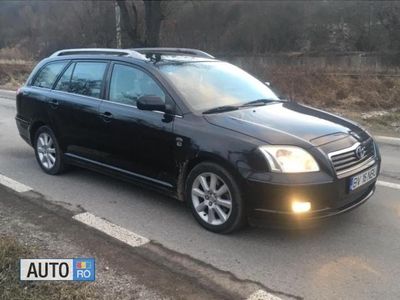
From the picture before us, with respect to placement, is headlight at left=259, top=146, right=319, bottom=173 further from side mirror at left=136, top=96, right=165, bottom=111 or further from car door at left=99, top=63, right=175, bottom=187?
side mirror at left=136, top=96, right=165, bottom=111

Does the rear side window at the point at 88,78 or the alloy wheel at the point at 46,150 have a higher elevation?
the rear side window at the point at 88,78

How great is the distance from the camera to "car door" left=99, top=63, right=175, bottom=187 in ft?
16.4

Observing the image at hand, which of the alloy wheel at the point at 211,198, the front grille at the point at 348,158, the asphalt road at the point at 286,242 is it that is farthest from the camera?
the alloy wheel at the point at 211,198

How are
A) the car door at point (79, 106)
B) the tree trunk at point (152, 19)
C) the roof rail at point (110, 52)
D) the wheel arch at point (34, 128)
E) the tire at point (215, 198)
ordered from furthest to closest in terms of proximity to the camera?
the tree trunk at point (152, 19)
the wheel arch at point (34, 128)
the car door at point (79, 106)
the roof rail at point (110, 52)
the tire at point (215, 198)

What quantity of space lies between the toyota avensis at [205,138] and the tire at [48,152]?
0.07 feet

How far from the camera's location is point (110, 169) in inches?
227

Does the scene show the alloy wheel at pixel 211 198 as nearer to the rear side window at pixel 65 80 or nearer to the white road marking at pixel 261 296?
the white road marking at pixel 261 296

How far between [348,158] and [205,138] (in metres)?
1.28

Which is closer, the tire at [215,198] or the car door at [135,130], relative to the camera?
the tire at [215,198]

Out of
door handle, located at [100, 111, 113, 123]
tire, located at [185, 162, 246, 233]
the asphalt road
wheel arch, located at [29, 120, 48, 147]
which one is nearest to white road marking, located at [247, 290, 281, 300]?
the asphalt road

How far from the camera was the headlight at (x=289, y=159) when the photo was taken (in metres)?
4.18

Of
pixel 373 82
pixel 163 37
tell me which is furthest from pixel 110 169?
pixel 163 37

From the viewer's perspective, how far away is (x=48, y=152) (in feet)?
22.1

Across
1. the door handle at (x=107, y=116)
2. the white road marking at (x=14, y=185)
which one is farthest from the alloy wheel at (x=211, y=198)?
the white road marking at (x=14, y=185)
